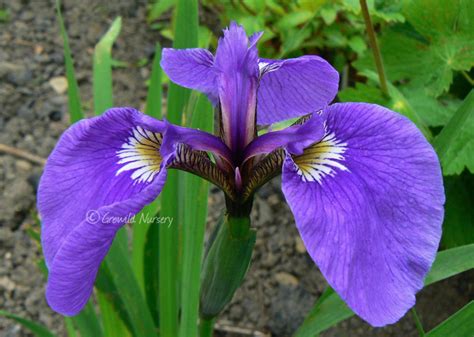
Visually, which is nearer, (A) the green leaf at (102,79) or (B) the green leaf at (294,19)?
(A) the green leaf at (102,79)

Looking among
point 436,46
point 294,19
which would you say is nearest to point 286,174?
point 436,46

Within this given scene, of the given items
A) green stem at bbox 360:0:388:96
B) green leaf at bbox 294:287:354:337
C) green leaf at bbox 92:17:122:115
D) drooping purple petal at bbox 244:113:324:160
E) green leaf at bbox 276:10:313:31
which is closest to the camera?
drooping purple petal at bbox 244:113:324:160

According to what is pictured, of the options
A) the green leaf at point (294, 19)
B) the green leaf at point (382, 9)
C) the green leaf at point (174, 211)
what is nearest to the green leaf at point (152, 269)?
the green leaf at point (174, 211)

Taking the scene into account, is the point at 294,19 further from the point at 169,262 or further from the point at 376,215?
the point at 376,215

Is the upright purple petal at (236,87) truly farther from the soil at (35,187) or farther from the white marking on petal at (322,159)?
the soil at (35,187)

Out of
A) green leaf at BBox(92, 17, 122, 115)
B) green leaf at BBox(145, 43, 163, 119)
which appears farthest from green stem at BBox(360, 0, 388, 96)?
green leaf at BBox(92, 17, 122, 115)

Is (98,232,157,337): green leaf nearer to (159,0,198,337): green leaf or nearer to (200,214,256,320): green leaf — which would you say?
(159,0,198,337): green leaf
